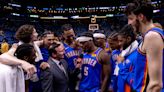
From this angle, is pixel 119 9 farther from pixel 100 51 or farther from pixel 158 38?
pixel 158 38

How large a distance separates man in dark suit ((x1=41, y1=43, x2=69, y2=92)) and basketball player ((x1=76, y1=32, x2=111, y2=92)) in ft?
1.39

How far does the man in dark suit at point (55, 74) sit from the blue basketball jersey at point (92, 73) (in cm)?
42

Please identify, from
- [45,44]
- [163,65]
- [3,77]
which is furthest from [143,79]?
[45,44]

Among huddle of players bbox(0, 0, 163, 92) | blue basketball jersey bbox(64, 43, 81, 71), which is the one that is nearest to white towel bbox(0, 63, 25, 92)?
huddle of players bbox(0, 0, 163, 92)

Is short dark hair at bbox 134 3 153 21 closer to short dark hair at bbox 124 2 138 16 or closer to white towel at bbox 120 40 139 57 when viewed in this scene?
short dark hair at bbox 124 2 138 16

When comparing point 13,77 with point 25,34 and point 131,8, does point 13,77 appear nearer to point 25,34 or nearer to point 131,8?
point 25,34

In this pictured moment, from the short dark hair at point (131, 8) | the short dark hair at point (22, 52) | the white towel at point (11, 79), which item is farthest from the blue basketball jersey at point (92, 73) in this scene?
the short dark hair at point (131, 8)

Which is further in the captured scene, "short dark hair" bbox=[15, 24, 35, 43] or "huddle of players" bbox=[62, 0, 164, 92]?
"short dark hair" bbox=[15, 24, 35, 43]

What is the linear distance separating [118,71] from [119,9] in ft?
100

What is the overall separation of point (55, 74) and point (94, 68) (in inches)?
29.7

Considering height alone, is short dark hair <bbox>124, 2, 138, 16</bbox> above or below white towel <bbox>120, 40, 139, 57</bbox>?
above

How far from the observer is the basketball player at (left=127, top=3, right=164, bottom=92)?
110 inches

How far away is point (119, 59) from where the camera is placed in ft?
15.3

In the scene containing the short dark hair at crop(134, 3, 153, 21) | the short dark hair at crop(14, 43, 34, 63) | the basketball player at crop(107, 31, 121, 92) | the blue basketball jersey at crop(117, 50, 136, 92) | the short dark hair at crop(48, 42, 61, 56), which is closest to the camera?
the short dark hair at crop(134, 3, 153, 21)
